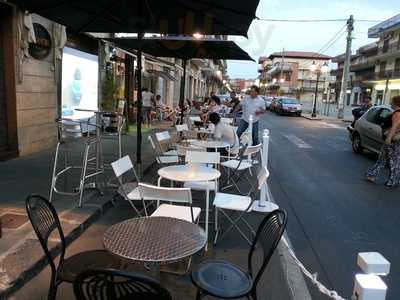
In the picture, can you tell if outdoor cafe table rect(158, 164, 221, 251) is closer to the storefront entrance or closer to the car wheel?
the storefront entrance

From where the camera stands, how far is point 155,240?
2.57m

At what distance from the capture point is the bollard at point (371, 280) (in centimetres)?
171

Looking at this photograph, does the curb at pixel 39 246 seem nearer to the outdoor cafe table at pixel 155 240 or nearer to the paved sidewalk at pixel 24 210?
the paved sidewalk at pixel 24 210

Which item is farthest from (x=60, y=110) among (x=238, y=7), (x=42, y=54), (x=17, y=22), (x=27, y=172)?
(x=238, y=7)

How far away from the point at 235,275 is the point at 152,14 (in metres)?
4.24

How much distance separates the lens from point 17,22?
23.0ft

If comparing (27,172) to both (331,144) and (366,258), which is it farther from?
Result: (331,144)


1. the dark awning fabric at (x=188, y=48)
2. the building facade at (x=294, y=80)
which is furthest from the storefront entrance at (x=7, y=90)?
the building facade at (x=294, y=80)

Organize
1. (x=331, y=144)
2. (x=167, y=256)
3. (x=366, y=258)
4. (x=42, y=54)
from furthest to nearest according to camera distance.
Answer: (x=331, y=144) → (x=42, y=54) → (x=167, y=256) → (x=366, y=258)

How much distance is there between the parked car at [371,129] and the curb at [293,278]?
6.55 meters

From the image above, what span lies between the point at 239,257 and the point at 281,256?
1.55ft

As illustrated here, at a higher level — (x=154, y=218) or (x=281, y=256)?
(x=154, y=218)

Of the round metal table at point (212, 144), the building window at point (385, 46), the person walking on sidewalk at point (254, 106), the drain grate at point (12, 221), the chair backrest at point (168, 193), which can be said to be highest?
the building window at point (385, 46)

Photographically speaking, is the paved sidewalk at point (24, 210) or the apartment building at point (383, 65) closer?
the paved sidewalk at point (24, 210)
